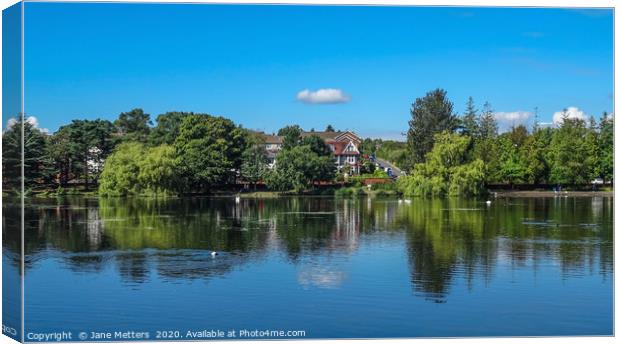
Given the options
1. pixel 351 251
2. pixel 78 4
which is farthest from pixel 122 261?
pixel 78 4

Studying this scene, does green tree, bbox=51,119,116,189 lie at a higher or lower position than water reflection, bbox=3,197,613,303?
higher

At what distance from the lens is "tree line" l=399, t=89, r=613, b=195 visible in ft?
137

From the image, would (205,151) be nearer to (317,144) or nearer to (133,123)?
(133,123)

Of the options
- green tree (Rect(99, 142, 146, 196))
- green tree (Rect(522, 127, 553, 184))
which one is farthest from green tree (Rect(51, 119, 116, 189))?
green tree (Rect(522, 127, 553, 184))

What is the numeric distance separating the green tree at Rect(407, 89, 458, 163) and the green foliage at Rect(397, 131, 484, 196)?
1.66ft

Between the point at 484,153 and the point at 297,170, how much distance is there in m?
11.3

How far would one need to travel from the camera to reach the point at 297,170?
47875 mm

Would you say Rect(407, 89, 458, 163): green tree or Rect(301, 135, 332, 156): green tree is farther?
Rect(301, 135, 332, 156): green tree

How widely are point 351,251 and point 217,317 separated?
294 inches

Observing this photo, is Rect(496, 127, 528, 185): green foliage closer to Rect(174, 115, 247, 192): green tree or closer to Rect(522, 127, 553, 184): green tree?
Rect(522, 127, 553, 184): green tree

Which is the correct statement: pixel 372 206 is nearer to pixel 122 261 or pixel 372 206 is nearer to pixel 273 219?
pixel 273 219

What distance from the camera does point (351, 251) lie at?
1908 centimetres

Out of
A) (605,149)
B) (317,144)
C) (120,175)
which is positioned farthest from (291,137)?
(605,149)

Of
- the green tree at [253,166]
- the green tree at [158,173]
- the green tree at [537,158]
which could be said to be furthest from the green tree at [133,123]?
the green tree at [537,158]
